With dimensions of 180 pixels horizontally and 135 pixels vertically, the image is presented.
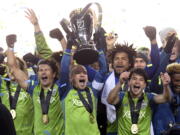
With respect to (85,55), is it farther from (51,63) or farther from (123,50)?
(123,50)

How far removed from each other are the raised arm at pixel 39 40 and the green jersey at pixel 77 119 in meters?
1.03

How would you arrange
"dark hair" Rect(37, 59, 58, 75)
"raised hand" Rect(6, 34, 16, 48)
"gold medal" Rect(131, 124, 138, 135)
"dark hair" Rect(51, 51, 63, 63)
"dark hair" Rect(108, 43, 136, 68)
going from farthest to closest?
"dark hair" Rect(51, 51, 63, 63) < "raised hand" Rect(6, 34, 16, 48) < "dark hair" Rect(108, 43, 136, 68) < "dark hair" Rect(37, 59, 58, 75) < "gold medal" Rect(131, 124, 138, 135)

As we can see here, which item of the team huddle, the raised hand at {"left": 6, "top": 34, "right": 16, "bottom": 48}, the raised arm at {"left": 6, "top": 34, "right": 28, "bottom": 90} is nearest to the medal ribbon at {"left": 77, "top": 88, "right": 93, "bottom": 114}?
the team huddle

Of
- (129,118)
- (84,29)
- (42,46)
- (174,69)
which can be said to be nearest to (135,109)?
(129,118)

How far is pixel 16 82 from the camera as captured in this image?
16.5 ft

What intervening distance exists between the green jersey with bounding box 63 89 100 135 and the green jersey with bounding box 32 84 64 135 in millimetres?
187

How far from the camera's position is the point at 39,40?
17.1 feet

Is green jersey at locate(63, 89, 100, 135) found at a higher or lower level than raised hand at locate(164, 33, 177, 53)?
lower

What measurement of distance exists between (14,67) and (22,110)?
56 cm

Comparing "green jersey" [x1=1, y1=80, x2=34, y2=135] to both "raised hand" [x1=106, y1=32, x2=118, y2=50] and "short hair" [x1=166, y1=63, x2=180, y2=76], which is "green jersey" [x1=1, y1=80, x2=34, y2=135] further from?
"short hair" [x1=166, y1=63, x2=180, y2=76]

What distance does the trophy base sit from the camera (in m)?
4.61

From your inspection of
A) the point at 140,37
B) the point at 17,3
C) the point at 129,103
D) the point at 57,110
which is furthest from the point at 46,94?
the point at 140,37

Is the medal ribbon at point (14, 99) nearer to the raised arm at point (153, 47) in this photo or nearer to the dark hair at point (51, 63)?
the dark hair at point (51, 63)

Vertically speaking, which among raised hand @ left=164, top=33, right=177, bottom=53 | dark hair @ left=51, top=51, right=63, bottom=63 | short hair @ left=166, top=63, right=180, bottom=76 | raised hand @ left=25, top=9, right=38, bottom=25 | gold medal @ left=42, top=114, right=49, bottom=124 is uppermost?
raised hand @ left=25, top=9, right=38, bottom=25
